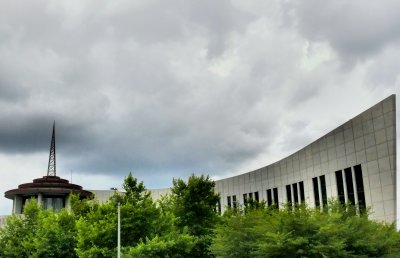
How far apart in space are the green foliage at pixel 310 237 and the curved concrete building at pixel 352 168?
7.76 m

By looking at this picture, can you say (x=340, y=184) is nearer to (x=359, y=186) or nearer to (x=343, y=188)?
(x=343, y=188)

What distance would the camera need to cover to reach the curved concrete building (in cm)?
4277

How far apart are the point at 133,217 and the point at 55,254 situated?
36.8 feet

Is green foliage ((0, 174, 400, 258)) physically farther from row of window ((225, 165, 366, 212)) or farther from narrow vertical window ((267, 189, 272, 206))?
narrow vertical window ((267, 189, 272, 206))

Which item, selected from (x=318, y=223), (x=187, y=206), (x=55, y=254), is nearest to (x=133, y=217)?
(x=187, y=206)

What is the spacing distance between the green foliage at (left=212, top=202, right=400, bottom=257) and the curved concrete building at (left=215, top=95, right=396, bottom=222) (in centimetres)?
776

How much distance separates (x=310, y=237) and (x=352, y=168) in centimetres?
2005

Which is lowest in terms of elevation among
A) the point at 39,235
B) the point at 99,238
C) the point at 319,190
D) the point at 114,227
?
the point at 99,238

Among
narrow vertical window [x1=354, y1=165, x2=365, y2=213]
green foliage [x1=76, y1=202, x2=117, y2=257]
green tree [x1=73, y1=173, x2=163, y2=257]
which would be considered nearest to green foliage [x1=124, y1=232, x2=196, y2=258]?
green tree [x1=73, y1=173, x2=163, y2=257]

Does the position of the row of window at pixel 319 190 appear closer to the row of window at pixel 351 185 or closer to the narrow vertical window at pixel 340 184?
the narrow vertical window at pixel 340 184

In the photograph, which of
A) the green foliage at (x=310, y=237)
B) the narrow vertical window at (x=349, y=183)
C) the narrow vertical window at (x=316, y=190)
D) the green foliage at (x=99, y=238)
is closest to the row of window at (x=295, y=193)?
the narrow vertical window at (x=316, y=190)

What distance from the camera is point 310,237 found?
97.2ft

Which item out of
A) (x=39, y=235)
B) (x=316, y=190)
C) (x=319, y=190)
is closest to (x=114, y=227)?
(x=39, y=235)

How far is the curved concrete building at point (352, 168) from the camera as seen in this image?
4277 centimetres
